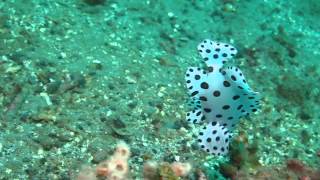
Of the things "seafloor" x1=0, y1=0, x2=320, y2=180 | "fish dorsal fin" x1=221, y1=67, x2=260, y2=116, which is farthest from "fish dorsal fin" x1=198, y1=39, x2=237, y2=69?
Answer: "seafloor" x1=0, y1=0, x2=320, y2=180

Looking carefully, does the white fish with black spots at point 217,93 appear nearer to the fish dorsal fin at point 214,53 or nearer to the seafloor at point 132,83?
the fish dorsal fin at point 214,53

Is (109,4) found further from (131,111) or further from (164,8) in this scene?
(131,111)

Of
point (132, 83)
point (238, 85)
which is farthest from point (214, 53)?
point (132, 83)

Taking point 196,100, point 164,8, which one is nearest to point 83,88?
point 196,100

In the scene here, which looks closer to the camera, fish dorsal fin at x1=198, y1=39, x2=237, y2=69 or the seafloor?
the seafloor

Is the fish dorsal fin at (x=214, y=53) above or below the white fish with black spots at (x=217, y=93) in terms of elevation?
above

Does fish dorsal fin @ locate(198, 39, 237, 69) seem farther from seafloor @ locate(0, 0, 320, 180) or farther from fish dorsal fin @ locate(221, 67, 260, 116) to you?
seafloor @ locate(0, 0, 320, 180)

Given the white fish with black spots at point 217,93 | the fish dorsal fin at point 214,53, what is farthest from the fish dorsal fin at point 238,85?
the fish dorsal fin at point 214,53

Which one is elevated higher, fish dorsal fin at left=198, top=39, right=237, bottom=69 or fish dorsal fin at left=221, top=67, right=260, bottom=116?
fish dorsal fin at left=198, top=39, right=237, bottom=69

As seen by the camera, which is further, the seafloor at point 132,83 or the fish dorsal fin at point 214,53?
the fish dorsal fin at point 214,53
